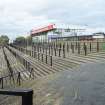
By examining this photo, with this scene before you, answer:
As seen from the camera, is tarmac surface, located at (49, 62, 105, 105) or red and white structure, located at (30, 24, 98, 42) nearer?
tarmac surface, located at (49, 62, 105, 105)

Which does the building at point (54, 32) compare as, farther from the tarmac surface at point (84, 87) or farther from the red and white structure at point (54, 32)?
the tarmac surface at point (84, 87)

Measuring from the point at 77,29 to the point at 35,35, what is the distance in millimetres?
10434

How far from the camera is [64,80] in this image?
14727mm

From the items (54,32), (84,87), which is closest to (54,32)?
(54,32)

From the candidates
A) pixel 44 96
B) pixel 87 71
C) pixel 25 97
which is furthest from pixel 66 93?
pixel 25 97

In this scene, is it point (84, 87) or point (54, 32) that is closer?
point (84, 87)

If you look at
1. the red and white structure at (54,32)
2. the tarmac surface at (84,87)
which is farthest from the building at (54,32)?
the tarmac surface at (84,87)

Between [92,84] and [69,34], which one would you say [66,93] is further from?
[69,34]

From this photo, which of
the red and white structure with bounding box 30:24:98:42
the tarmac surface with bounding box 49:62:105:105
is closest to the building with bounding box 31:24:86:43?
the red and white structure with bounding box 30:24:98:42

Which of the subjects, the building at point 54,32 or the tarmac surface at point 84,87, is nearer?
the tarmac surface at point 84,87

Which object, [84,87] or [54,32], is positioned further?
[54,32]

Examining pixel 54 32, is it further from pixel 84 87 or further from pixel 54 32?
pixel 84 87

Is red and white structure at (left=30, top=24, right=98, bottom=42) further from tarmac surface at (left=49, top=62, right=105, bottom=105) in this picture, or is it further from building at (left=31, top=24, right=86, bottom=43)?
tarmac surface at (left=49, top=62, right=105, bottom=105)

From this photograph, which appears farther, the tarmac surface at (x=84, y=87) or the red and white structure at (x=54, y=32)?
the red and white structure at (x=54, y=32)
